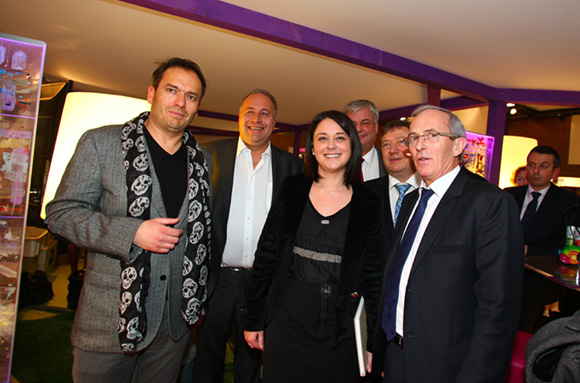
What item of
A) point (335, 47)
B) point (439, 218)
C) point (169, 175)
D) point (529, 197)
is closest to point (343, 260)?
point (439, 218)

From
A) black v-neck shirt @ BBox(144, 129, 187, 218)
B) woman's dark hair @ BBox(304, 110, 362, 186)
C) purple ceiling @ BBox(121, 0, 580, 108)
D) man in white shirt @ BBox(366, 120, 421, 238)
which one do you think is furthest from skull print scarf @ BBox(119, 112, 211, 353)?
purple ceiling @ BBox(121, 0, 580, 108)

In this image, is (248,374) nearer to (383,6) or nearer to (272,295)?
(272,295)

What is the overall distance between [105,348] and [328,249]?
3.66 feet

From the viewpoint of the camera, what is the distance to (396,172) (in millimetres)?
2346

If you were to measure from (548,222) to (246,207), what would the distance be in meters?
3.13

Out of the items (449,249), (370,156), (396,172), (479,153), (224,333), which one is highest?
(479,153)

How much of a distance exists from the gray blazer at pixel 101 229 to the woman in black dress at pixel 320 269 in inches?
22.2

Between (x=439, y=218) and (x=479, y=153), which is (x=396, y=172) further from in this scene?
(x=479, y=153)

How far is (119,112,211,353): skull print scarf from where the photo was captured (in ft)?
4.94

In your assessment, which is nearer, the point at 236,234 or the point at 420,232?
the point at 420,232

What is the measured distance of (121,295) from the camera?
151cm

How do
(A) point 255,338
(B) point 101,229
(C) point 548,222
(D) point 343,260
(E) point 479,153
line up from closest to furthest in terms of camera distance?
(B) point 101,229, (D) point 343,260, (A) point 255,338, (C) point 548,222, (E) point 479,153

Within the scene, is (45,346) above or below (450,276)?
below

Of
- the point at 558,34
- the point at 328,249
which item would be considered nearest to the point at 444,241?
the point at 328,249
